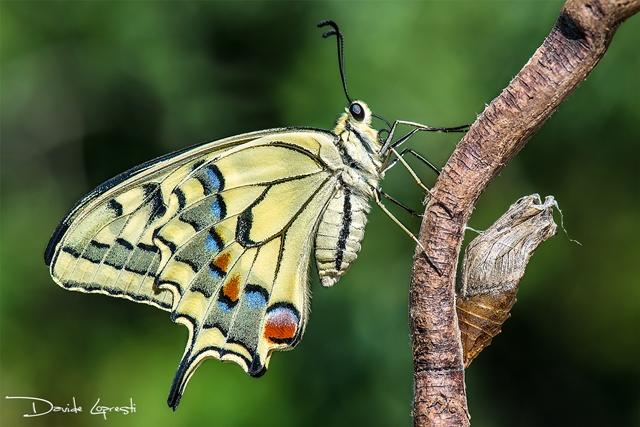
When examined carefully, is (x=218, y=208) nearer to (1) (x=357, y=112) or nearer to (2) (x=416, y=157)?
(1) (x=357, y=112)

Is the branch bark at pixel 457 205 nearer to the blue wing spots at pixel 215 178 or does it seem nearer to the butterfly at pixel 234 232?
the butterfly at pixel 234 232

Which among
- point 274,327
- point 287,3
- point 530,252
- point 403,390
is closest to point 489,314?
point 530,252

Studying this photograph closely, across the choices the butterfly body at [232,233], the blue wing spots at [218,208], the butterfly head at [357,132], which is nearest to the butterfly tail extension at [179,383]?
the butterfly body at [232,233]

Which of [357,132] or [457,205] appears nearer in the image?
[457,205]

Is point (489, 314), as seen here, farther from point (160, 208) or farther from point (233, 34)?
point (233, 34)
